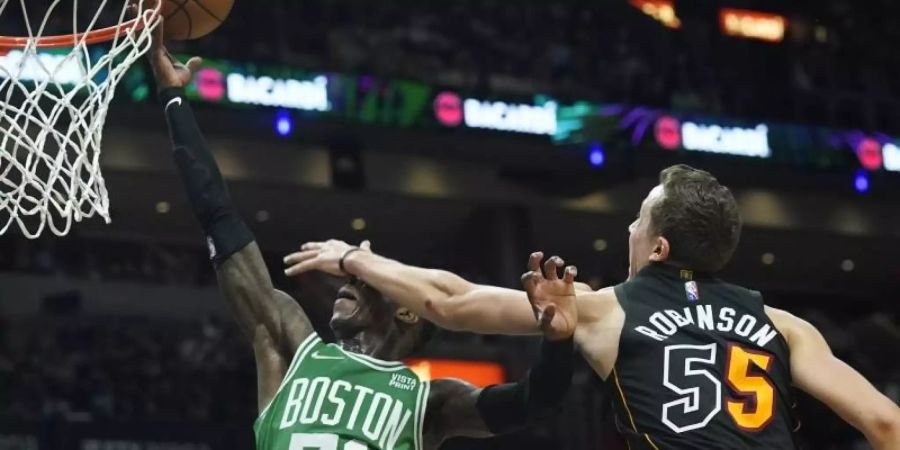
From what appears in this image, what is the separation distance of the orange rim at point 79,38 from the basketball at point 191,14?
8 centimetres

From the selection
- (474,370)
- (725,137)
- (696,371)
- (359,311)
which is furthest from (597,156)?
(696,371)

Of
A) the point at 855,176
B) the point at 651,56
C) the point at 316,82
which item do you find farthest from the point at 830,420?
the point at 316,82

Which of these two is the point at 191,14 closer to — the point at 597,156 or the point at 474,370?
the point at 474,370

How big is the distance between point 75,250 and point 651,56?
7254mm

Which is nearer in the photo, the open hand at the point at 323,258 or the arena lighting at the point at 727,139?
the open hand at the point at 323,258

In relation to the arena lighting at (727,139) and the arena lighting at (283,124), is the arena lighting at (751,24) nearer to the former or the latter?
the arena lighting at (727,139)

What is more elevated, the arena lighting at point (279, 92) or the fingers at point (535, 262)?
the arena lighting at point (279, 92)

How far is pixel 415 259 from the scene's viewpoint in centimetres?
1816

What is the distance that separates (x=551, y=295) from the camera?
300 cm

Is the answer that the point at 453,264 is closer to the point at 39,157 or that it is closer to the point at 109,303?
the point at 109,303

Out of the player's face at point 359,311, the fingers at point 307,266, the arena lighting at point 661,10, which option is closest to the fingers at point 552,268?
the fingers at point 307,266

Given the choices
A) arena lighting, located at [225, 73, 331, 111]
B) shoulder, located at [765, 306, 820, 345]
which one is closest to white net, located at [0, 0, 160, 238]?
shoulder, located at [765, 306, 820, 345]

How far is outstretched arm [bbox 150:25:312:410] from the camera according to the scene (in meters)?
4.05

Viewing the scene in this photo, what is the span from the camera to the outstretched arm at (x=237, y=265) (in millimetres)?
4055
